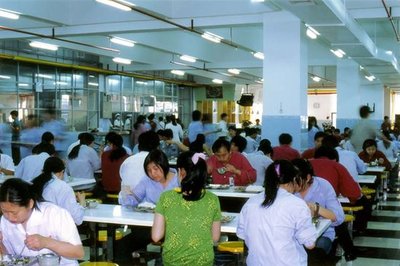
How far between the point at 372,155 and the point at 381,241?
2232mm

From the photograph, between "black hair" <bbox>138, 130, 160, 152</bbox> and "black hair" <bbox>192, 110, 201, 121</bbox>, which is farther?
"black hair" <bbox>192, 110, 201, 121</bbox>

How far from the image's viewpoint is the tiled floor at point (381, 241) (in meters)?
6.04

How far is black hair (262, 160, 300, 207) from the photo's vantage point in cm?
319

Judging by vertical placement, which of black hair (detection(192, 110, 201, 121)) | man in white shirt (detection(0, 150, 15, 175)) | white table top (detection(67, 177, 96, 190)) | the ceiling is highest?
the ceiling

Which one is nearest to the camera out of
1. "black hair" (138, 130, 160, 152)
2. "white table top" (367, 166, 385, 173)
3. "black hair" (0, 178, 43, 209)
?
"black hair" (0, 178, 43, 209)

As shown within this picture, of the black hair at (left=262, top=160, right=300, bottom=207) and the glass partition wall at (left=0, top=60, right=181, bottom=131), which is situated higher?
the glass partition wall at (left=0, top=60, right=181, bottom=131)

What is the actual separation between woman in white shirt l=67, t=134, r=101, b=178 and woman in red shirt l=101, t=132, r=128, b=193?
507mm

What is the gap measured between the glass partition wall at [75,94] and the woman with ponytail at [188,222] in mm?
11578

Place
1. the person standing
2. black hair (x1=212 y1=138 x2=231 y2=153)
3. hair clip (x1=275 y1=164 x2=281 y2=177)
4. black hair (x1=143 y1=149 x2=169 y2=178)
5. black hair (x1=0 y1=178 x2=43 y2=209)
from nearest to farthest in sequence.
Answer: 1. black hair (x1=0 y1=178 x2=43 y2=209)
2. hair clip (x1=275 y1=164 x2=281 y2=177)
3. black hair (x1=143 y1=149 x2=169 y2=178)
4. black hair (x1=212 y1=138 x2=231 y2=153)
5. the person standing

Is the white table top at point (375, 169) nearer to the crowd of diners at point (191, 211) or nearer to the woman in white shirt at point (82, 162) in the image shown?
the crowd of diners at point (191, 211)

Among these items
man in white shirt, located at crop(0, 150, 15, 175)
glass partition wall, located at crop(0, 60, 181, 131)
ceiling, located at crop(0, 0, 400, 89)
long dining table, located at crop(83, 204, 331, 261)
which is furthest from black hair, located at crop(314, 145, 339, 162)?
glass partition wall, located at crop(0, 60, 181, 131)

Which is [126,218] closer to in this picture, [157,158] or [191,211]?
[157,158]

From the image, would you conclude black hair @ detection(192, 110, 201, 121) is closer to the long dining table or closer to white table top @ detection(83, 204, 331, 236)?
the long dining table

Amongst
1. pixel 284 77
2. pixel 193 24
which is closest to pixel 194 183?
Answer: pixel 284 77
